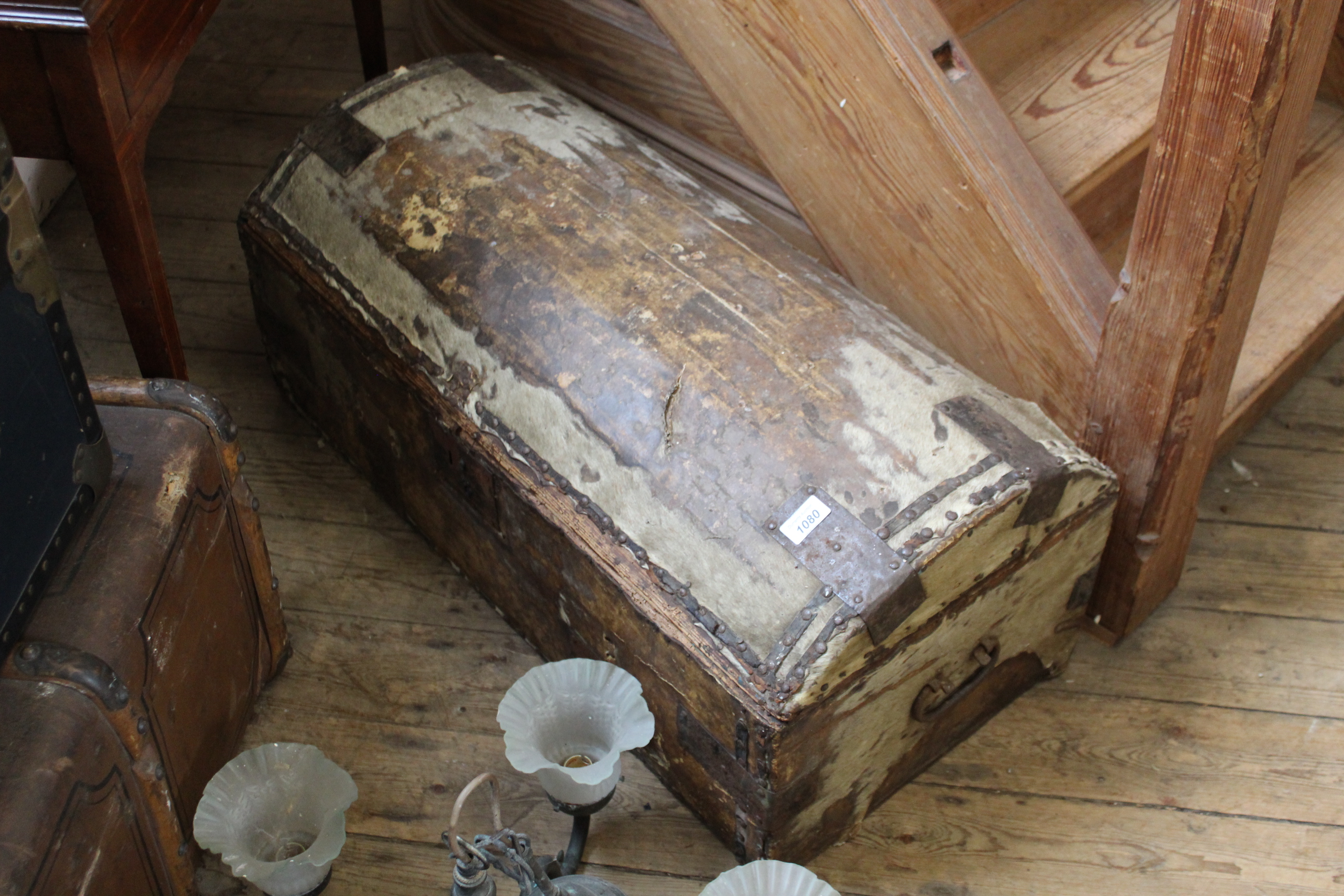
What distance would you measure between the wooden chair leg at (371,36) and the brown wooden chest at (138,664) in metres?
1.17

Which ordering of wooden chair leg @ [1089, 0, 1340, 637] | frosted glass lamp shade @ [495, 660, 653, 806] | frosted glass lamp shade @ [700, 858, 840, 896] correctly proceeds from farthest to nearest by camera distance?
1. wooden chair leg @ [1089, 0, 1340, 637]
2. frosted glass lamp shade @ [495, 660, 653, 806]
3. frosted glass lamp shade @ [700, 858, 840, 896]

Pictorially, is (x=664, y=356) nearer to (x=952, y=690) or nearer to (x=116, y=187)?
(x=952, y=690)

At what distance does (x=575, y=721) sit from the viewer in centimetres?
133

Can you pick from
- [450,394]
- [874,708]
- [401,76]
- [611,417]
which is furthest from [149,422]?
[874,708]

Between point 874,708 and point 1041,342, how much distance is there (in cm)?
58

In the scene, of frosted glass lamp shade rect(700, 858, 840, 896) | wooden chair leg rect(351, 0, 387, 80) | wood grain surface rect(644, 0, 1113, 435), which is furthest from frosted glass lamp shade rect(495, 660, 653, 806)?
wooden chair leg rect(351, 0, 387, 80)

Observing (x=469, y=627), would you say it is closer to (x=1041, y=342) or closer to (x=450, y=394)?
(x=450, y=394)

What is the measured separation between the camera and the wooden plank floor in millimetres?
1682

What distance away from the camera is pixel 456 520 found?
190cm

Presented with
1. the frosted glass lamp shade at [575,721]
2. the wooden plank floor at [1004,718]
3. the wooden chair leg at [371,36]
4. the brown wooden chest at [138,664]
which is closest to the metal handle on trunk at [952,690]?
the wooden plank floor at [1004,718]

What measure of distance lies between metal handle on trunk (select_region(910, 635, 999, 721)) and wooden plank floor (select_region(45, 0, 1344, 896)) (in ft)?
0.55

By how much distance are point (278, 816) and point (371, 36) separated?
175 centimetres

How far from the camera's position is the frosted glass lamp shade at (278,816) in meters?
1.26

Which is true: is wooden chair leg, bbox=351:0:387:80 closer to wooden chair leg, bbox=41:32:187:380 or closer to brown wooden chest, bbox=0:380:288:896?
wooden chair leg, bbox=41:32:187:380
